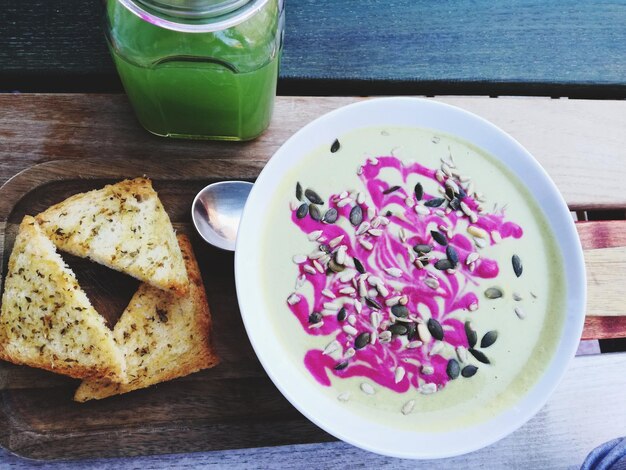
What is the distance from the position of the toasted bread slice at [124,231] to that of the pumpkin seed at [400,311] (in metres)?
0.61

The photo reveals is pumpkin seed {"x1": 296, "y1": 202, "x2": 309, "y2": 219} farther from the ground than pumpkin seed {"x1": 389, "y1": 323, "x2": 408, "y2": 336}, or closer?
farther from the ground

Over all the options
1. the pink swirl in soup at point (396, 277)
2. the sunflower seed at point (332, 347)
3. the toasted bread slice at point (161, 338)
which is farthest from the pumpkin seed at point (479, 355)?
the toasted bread slice at point (161, 338)

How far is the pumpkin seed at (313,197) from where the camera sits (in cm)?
167

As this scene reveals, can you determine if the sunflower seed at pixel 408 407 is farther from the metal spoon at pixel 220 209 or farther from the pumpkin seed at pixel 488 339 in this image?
the metal spoon at pixel 220 209

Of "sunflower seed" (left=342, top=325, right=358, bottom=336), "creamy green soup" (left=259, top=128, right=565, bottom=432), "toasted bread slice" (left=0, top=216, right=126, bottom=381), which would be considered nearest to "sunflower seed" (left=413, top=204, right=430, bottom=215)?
"creamy green soup" (left=259, top=128, right=565, bottom=432)

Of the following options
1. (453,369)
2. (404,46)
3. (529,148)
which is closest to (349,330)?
(453,369)

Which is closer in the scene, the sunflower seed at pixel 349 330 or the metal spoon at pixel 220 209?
the sunflower seed at pixel 349 330

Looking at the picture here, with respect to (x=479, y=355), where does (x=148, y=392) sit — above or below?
below

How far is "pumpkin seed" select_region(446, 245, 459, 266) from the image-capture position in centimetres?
162

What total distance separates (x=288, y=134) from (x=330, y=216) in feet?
1.64

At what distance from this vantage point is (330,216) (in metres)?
1.64

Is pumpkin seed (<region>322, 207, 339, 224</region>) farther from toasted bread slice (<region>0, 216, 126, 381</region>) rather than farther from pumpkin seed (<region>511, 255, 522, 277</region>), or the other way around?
toasted bread slice (<region>0, 216, 126, 381</region>)

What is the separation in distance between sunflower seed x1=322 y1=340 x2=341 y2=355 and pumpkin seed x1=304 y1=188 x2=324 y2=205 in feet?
1.19

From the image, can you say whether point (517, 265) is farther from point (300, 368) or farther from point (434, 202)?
point (300, 368)
